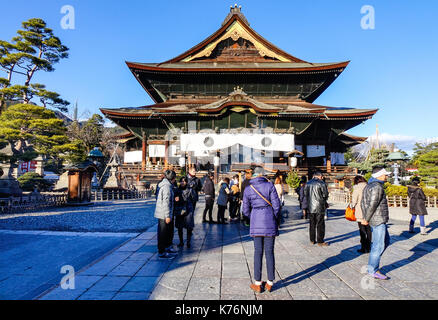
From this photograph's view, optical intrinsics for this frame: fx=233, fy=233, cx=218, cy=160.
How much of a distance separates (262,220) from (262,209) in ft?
0.53

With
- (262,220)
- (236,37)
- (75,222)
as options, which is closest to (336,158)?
(236,37)

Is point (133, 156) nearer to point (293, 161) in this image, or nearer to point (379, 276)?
point (293, 161)

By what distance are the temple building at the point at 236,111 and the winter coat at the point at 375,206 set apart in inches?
541

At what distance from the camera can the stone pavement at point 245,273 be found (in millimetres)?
3316

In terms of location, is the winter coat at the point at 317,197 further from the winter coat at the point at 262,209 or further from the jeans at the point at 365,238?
the winter coat at the point at 262,209

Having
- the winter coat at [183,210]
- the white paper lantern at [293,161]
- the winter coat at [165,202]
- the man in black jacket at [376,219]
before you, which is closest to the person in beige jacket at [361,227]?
the man in black jacket at [376,219]

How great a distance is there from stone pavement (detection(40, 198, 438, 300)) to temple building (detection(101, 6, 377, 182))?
1229 cm

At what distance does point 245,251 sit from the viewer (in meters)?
5.36

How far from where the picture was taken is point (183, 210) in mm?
5531

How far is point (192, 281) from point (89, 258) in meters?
2.57

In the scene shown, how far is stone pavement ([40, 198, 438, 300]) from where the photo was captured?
3316mm

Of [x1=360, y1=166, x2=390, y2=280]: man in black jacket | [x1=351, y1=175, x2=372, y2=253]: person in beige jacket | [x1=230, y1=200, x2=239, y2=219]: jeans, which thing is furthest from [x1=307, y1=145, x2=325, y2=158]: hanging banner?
[x1=360, y1=166, x2=390, y2=280]: man in black jacket
